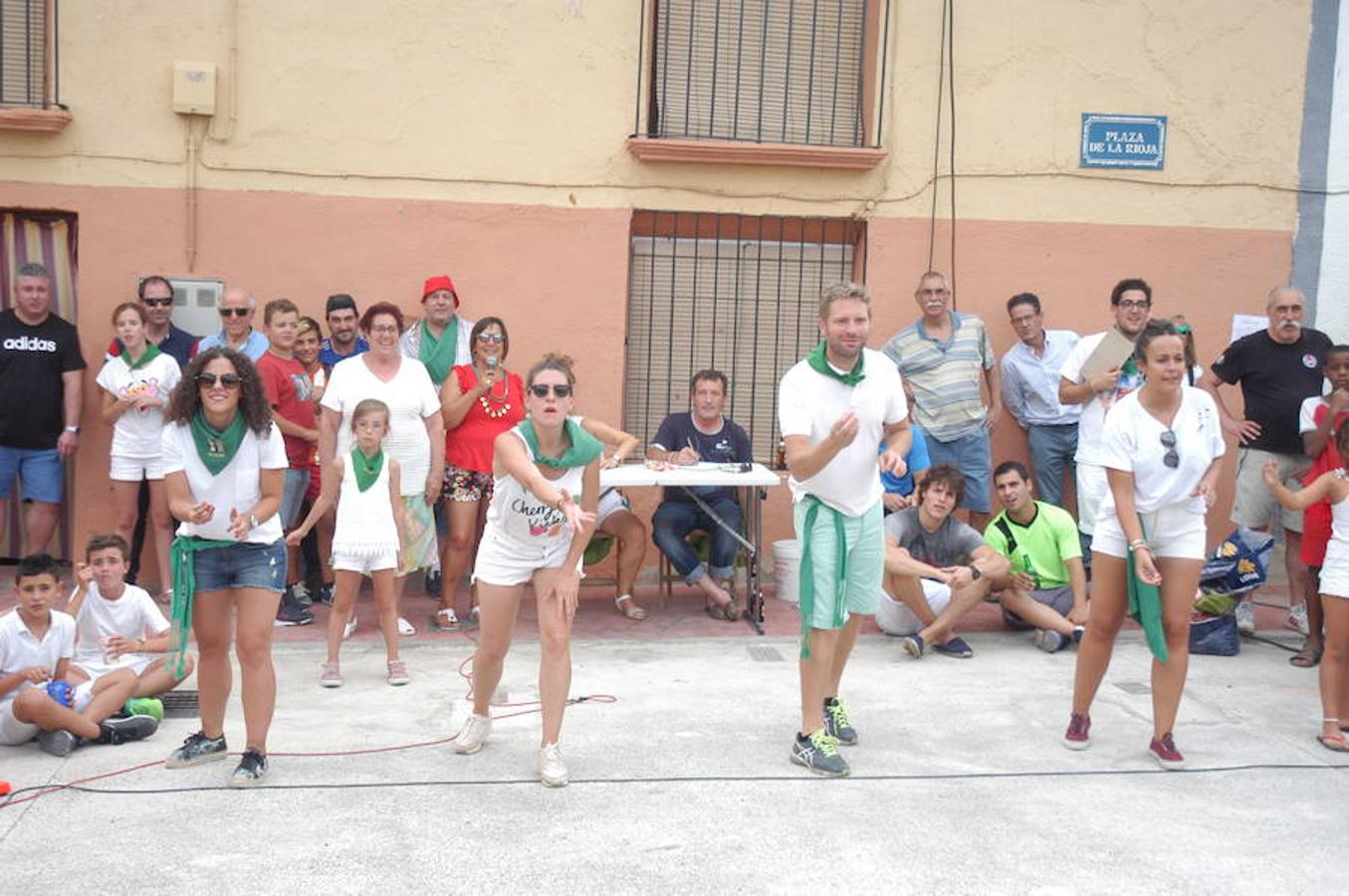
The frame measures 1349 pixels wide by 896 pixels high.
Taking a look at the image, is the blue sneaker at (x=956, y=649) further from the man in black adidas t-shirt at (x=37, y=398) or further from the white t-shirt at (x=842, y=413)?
the man in black adidas t-shirt at (x=37, y=398)

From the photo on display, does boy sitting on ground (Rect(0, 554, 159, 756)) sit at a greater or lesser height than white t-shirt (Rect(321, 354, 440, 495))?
lesser

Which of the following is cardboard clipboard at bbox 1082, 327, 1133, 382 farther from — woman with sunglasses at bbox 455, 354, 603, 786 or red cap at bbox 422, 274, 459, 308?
woman with sunglasses at bbox 455, 354, 603, 786

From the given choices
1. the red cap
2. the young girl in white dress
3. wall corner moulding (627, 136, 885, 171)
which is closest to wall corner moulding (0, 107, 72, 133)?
the red cap

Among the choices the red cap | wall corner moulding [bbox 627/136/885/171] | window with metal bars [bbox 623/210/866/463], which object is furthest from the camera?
window with metal bars [bbox 623/210/866/463]

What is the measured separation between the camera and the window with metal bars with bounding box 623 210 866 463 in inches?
356

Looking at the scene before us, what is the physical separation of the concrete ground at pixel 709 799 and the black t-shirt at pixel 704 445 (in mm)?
1717

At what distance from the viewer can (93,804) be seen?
15.4 feet

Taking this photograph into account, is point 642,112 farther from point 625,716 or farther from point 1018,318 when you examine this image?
point 625,716

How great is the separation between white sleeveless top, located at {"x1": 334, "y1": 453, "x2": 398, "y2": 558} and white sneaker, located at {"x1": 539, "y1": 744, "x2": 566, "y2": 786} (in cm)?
190

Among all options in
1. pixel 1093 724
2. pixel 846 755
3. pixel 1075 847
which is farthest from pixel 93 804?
pixel 1093 724

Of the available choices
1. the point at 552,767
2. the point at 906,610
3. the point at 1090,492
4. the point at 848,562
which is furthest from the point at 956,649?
the point at 552,767

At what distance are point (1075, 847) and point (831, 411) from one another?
71.5 inches

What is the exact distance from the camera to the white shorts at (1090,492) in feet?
25.4

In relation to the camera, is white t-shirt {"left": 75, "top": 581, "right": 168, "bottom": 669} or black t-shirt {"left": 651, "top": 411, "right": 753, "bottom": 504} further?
black t-shirt {"left": 651, "top": 411, "right": 753, "bottom": 504}
